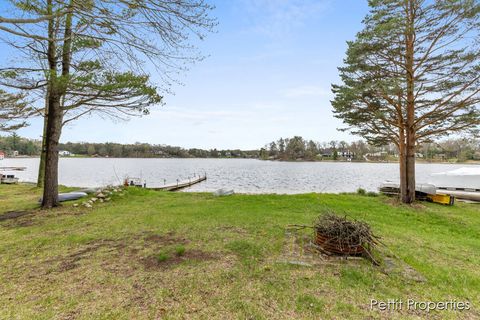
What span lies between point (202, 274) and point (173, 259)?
67cm

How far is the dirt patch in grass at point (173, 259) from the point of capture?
321 cm

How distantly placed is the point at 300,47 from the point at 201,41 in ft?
29.4

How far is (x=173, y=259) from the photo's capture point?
11.2ft

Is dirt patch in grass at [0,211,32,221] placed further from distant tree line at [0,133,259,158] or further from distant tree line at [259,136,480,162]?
distant tree line at [259,136,480,162]

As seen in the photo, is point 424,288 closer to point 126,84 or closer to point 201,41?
point 201,41

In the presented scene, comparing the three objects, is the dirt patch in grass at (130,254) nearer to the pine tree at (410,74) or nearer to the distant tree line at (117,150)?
the pine tree at (410,74)

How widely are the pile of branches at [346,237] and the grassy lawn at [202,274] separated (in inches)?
8.0

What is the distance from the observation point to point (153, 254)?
3594 millimetres

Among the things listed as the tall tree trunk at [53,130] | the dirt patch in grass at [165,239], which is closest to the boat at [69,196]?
the tall tree trunk at [53,130]

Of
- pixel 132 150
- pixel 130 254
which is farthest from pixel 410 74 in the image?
pixel 132 150

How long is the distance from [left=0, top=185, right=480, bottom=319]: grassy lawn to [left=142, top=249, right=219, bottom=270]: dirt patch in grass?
1 centimetres

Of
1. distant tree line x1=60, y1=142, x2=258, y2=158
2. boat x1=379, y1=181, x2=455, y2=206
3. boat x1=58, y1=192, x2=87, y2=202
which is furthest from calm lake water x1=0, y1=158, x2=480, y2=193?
distant tree line x1=60, y1=142, x2=258, y2=158

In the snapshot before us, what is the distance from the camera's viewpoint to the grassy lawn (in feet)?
7.38

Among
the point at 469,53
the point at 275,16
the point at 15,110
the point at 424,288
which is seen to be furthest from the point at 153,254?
the point at 469,53
